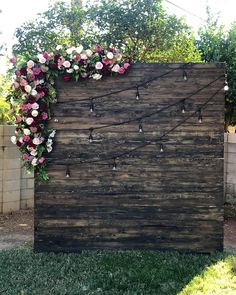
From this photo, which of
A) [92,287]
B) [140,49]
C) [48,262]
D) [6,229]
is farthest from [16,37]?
[92,287]

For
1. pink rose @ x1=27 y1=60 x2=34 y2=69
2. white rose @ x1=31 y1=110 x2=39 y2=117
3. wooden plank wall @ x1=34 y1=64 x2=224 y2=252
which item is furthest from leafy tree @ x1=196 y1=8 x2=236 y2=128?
white rose @ x1=31 y1=110 x2=39 y2=117

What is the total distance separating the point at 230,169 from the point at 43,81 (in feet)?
14.4

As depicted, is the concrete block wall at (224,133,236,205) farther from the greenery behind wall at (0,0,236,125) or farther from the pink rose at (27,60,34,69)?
the pink rose at (27,60,34,69)

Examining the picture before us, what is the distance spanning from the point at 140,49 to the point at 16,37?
2.14 metres

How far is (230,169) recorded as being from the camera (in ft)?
26.5

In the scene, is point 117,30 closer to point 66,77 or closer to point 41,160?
point 66,77

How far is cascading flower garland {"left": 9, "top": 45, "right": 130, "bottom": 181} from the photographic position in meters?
5.12

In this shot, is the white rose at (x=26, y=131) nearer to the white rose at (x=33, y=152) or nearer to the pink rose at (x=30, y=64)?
the white rose at (x=33, y=152)

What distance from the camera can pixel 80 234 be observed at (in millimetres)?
5281

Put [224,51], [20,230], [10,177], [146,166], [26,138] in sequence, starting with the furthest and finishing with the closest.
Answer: [224,51], [10,177], [20,230], [146,166], [26,138]

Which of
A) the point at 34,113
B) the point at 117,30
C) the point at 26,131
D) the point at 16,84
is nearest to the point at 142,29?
the point at 117,30

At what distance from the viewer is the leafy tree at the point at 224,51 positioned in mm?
8320

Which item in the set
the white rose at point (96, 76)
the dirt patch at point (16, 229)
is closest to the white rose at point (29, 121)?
the white rose at point (96, 76)

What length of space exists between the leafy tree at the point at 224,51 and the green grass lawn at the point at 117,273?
4.20 meters
